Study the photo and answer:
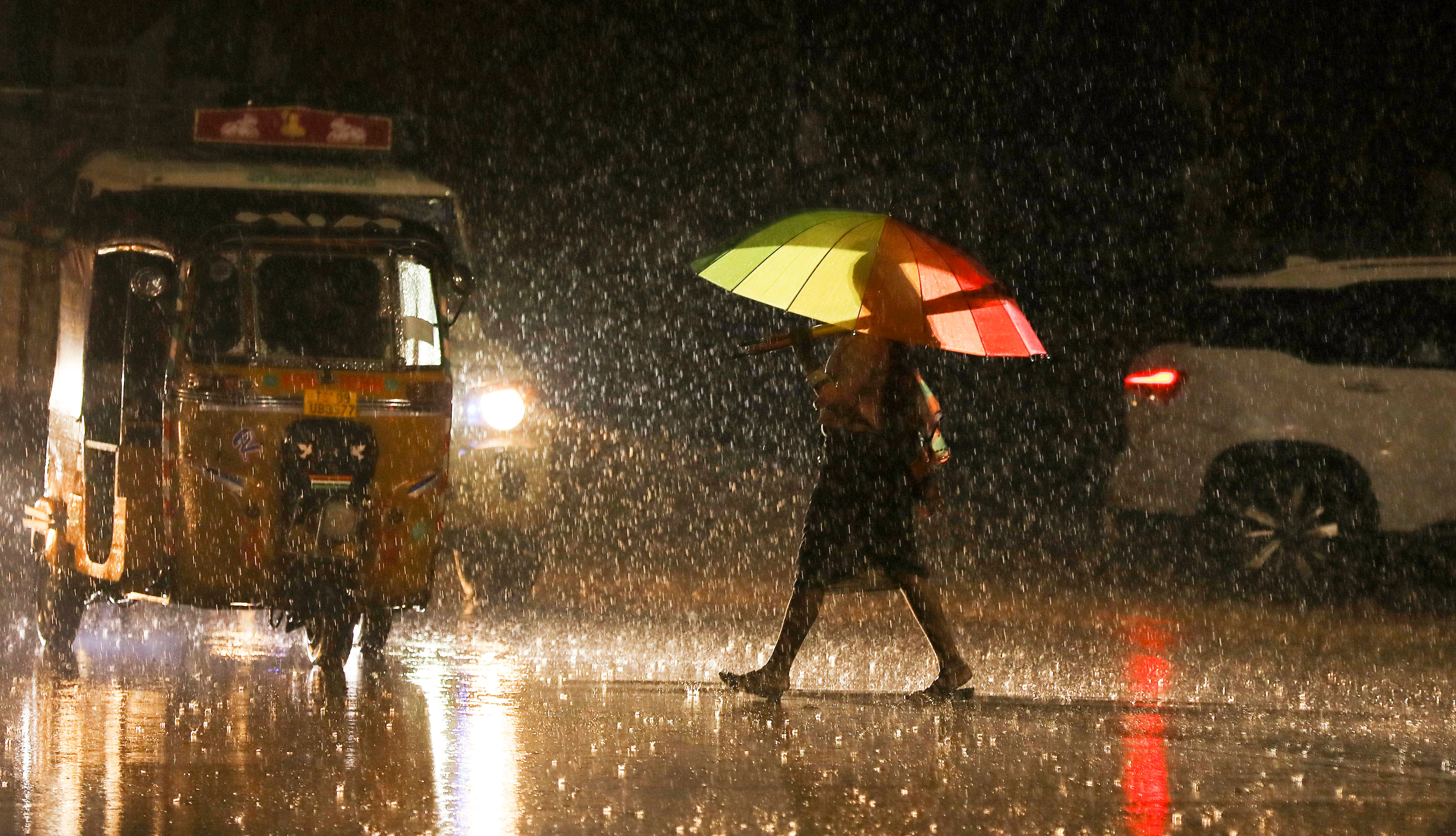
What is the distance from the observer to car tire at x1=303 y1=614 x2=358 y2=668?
8.57 m

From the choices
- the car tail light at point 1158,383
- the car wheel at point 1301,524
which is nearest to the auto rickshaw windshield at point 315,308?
the car tail light at point 1158,383

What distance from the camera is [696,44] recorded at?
26.2m

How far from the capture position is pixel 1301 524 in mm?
12594

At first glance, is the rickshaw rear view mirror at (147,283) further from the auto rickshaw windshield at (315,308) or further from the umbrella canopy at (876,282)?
the umbrella canopy at (876,282)

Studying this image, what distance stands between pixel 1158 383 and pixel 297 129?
5768 mm

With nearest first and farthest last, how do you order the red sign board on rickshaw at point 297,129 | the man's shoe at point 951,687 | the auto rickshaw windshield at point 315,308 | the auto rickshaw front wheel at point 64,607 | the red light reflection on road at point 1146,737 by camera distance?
the red light reflection on road at point 1146,737
the man's shoe at point 951,687
the auto rickshaw windshield at point 315,308
the auto rickshaw front wheel at point 64,607
the red sign board on rickshaw at point 297,129

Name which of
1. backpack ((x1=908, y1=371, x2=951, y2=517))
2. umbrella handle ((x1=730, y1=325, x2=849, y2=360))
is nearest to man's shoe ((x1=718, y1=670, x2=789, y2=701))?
backpack ((x1=908, y1=371, x2=951, y2=517))

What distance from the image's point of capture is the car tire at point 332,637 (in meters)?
8.57

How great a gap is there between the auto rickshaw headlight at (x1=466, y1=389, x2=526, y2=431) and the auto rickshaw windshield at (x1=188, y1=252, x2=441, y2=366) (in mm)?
2336

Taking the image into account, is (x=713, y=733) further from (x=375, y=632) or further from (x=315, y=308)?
(x=315, y=308)

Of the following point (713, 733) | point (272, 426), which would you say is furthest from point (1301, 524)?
point (272, 426)

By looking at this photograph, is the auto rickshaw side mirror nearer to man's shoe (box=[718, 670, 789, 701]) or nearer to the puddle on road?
the puddle on road

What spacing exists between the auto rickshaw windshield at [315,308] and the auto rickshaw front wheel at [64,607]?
4.85 feet

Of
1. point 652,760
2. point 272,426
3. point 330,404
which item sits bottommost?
point 652,760
